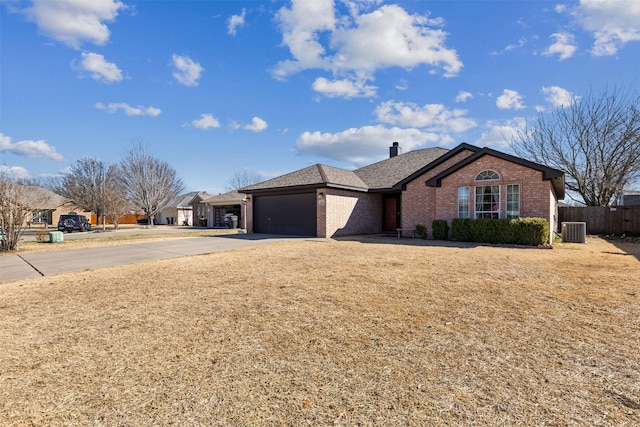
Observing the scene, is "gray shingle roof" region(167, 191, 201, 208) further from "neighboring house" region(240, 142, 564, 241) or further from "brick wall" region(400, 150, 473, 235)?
"brick wall" region(400, 150, 473, 235)

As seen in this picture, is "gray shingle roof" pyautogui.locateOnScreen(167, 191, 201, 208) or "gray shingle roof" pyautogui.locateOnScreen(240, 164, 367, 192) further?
"gray shingle roof" pyautogui.locateOnScreen(167, 191, 201, 208)

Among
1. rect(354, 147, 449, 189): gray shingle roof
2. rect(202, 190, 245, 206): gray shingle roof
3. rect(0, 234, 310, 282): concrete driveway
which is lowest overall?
rect(0, 234, 310, 282): concrete driveway

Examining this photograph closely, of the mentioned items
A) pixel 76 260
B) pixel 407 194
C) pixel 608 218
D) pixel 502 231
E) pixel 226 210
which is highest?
pixel 407 194

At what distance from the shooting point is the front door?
2028 centimetres

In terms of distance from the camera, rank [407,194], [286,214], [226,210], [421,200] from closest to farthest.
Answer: [421,200] → [407,194] → [286,214] → [226,210]

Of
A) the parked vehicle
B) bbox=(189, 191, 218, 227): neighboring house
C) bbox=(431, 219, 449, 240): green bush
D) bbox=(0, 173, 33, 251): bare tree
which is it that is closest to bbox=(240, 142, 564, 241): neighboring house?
bbox=(431, 219, 449, 240): green bush

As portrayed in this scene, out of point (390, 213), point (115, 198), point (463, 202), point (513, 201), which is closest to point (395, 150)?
point (390, 213)

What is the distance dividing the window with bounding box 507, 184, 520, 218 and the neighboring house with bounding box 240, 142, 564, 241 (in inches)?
1.5

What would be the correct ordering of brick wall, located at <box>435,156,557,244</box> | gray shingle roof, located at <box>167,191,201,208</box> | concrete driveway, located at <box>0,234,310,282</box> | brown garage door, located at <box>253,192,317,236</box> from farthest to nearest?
gray shingle roof, located at <box>167,191,201,208</box> → brown garage door, located at <box>253,192,317,236</box> → brick wall, located at <box>435,156,557,244</box> → concrete driveway, located at <box>0,234,310,282</box>

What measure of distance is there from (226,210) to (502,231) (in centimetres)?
2627

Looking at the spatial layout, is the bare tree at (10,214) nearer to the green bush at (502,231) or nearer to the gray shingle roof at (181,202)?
the green bush at (502,231)

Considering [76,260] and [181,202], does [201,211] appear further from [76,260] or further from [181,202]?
[76,260]

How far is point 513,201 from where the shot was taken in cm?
1395

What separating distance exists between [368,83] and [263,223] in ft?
35.2
